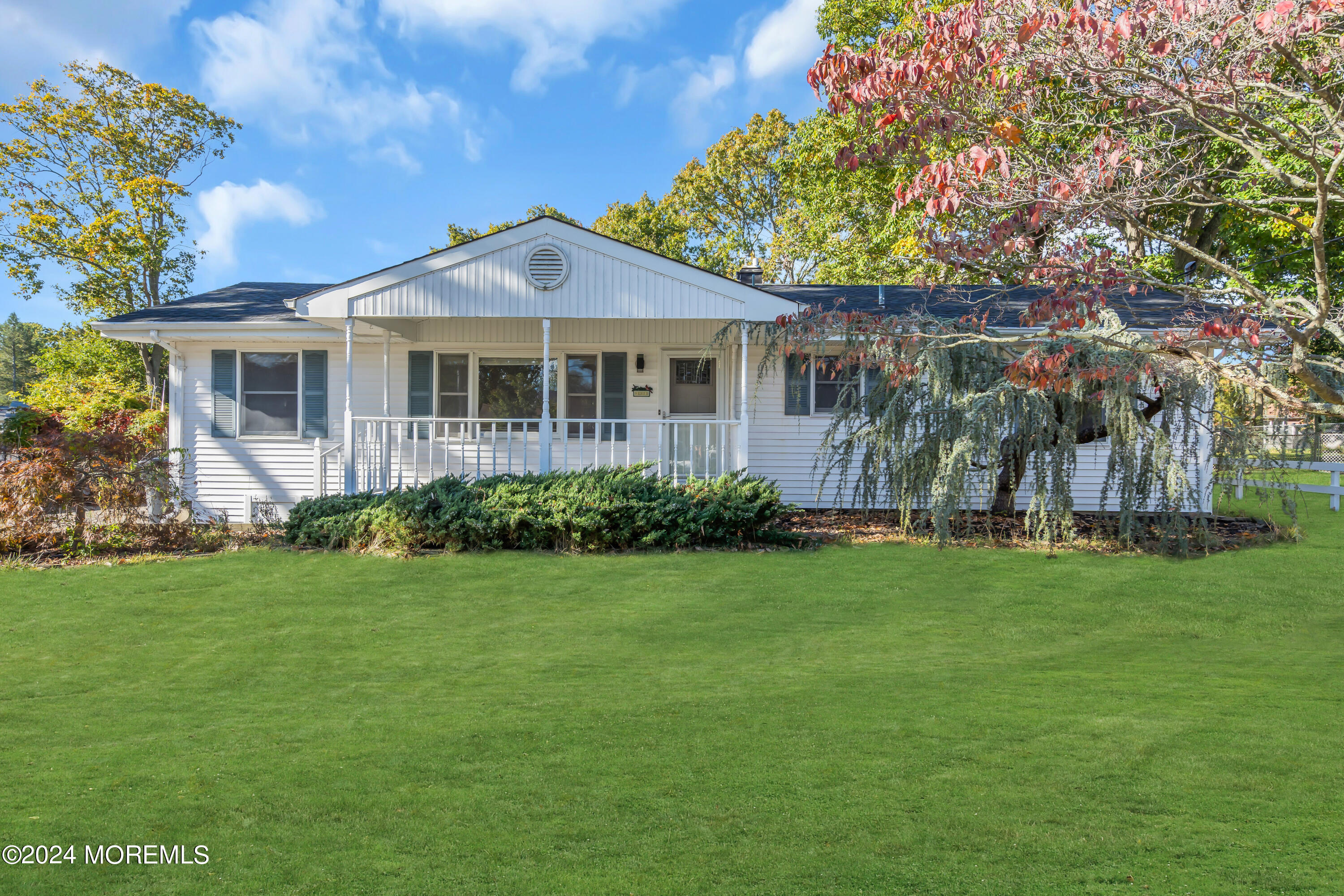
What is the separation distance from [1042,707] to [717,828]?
2.36 m

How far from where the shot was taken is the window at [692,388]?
13086 millimetres

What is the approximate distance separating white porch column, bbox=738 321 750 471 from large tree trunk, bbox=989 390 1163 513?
3136 mm

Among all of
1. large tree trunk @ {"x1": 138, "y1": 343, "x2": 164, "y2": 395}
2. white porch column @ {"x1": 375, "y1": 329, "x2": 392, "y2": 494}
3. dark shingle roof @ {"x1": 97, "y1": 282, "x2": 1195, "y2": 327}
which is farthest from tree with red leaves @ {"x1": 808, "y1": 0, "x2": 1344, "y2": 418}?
large tree trunk @ {"x1": 138, "y1": 343, "x2": 164, "y2": 395}

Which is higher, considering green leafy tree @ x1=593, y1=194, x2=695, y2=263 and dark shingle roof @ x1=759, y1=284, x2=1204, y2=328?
green leafy tree @ x1=593, y1=194, x2=695, y2=263

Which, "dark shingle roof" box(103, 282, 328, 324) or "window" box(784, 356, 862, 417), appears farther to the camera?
"window" box(784, 356, 862, 417)

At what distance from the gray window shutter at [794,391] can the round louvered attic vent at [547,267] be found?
374 centimetres

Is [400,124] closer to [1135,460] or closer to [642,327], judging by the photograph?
[642,327]

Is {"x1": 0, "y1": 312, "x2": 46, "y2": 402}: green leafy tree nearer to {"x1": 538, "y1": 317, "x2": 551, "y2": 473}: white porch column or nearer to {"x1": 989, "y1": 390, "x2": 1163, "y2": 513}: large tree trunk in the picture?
{"x1": 538, "y1": 317, "x2": 551, "y2": 473}: white porch column

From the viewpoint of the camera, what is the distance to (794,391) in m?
12.7

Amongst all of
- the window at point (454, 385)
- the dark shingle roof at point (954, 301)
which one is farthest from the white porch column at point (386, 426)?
the dark shingle roof at point (954, 301)

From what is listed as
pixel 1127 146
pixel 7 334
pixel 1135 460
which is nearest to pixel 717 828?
pixel 1127 146

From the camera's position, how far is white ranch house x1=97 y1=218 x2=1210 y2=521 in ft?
35.4

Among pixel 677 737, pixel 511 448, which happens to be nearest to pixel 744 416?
pixel 511 448

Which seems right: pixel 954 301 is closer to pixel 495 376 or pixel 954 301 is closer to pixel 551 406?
pixel 551 406
